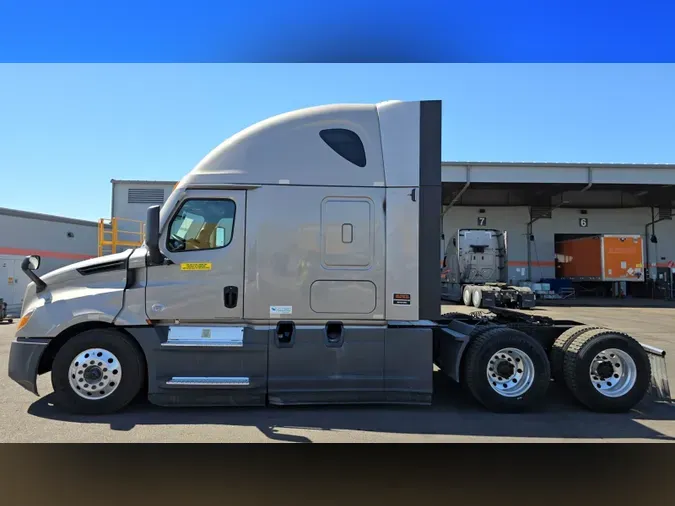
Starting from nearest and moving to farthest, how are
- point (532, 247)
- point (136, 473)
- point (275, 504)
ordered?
→ 1. point (275, 504)
2. point (136, 473)
3. point (532, 247)

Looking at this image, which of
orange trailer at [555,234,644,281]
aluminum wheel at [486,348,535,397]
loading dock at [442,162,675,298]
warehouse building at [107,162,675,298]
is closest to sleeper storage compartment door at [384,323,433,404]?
aluminum wheel at [486,348,535,397]

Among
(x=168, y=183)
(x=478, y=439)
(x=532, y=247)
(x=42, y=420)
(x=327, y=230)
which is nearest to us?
(x=478, y=439)

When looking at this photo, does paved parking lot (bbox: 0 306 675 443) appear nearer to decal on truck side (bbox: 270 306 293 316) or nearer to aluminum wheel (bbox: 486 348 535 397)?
aluminum wheel (bbox: 486 348 535 397)

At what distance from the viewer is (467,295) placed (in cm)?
2050

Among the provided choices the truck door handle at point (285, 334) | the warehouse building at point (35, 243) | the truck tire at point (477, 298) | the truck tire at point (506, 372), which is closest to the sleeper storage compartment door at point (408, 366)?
the truck tire at point (506, 372)

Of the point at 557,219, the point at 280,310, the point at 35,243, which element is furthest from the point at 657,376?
the point at 557,219

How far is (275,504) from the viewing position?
10.8 feet

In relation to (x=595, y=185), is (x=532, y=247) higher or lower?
lower

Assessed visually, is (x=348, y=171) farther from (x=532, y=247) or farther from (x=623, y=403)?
(x=532, y=247)

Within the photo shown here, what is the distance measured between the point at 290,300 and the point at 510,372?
9.34ft

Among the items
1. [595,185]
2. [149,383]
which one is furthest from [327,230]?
[595,185]

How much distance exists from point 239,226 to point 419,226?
219 cm

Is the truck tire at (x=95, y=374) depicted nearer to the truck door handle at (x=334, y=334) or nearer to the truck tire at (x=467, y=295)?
the truck door handle at (x=334, y=334)

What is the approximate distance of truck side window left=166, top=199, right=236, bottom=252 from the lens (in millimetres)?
5246
